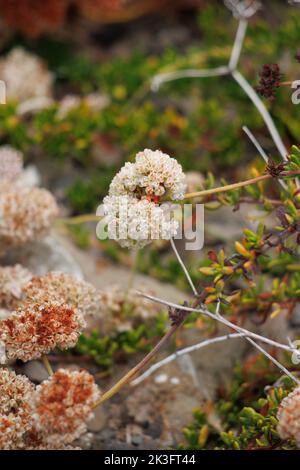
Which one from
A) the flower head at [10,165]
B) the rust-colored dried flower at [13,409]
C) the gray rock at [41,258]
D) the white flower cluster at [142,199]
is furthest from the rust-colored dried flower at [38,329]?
the flower head at [10,165]

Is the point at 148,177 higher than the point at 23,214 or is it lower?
higher

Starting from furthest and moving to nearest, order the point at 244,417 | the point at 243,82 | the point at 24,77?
the point at 24,77
the point at 243,82
the point at 244,417

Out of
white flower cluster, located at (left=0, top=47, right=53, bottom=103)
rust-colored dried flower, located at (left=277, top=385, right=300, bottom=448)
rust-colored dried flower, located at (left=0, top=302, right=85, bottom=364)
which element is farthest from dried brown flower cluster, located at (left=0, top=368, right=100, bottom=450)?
white flower cluster, located at (left=0, top=47, right=53, bottom=103)

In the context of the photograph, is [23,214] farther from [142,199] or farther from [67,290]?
[142,199]

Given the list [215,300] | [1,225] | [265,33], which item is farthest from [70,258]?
[265,33]

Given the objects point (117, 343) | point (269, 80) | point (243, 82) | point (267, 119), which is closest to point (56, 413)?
point (117, 343)

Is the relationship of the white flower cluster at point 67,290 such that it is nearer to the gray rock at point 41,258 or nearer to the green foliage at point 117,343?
the green foliage at point 117,343
